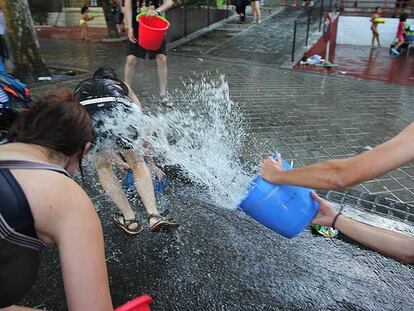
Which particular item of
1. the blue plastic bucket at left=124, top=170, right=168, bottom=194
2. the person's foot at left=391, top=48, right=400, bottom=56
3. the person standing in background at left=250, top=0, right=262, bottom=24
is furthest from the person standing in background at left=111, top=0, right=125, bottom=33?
the blue plastic bucket at left=124, top=170, right=168, bottom=194

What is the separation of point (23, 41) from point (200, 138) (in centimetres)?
485

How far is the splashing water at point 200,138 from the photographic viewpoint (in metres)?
2.90

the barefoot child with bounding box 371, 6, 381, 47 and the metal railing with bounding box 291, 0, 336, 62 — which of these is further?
the barefoot child with bounding box 371, 6, 381, 47

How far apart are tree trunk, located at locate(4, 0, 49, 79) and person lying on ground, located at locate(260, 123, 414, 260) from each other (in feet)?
22.9

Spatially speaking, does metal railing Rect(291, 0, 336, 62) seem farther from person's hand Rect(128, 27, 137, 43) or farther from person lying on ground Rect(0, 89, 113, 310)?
person lying on ground Rect(0, 89, 113, 310)

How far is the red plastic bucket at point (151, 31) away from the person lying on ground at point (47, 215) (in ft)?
13.5

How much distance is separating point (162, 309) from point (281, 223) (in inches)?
34.8

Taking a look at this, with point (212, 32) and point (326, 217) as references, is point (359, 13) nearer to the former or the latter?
point (212, 32)

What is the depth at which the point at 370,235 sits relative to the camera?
6.84ft

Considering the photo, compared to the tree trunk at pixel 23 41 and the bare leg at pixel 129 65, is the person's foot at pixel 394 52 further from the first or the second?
the tree trunk at pixel 23 41

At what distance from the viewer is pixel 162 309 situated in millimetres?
2242

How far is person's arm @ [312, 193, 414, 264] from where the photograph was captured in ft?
6.58

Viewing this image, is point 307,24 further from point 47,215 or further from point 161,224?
point 47,215

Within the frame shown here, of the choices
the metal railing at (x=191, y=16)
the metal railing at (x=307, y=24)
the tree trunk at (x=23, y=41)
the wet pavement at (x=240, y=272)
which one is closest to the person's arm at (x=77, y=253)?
the wet pavement at (x=240, y=272)
